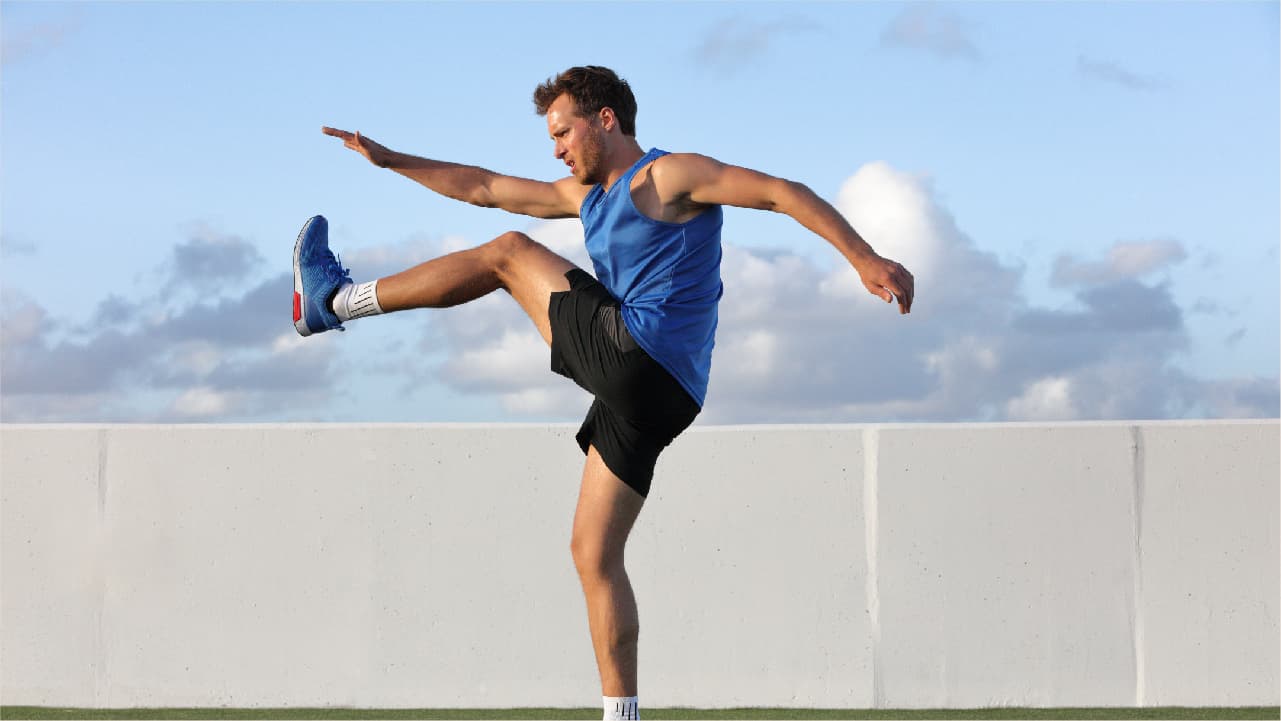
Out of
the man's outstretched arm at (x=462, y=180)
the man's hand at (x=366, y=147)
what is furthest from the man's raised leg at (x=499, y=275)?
the man's hand at (x=366, y=147)

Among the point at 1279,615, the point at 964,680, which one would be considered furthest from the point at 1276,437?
the point at 964,680

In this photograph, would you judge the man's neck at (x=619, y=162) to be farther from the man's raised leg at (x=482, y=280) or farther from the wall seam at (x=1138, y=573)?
the wall seam at (x=1138, y=573)

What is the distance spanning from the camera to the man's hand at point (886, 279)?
274 centimetres

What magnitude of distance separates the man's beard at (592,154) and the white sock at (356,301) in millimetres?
630

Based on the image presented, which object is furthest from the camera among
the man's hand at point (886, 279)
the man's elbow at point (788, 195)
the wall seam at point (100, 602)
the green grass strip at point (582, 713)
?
the wall seam at point (100, 602)

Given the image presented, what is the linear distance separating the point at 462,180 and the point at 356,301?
451 millimetres

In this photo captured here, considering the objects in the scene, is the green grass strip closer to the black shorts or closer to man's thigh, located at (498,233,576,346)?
the black shorts

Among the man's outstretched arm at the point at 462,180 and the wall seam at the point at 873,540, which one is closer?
the man's outstretched arm at the point at 462,180

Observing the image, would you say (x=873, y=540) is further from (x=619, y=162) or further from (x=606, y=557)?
(x=619, y=162)

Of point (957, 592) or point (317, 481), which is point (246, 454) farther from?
point (957, 592)

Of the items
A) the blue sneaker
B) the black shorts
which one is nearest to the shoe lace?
the blue sneaker

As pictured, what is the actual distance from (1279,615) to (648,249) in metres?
3.93

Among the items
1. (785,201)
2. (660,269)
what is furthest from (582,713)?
(785,201)

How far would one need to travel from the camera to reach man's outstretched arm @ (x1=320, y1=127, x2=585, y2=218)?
3592 millimetres
